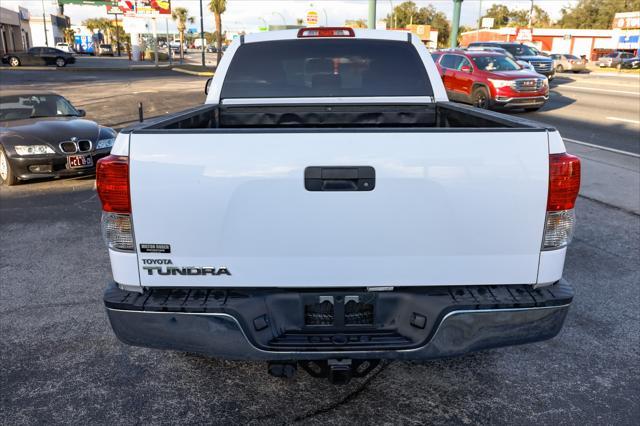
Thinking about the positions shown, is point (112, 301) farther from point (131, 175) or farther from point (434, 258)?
point (434, 258)

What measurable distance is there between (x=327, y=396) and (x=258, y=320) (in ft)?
3.17

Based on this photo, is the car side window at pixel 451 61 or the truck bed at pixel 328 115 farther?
the car side window at pixel 451 61

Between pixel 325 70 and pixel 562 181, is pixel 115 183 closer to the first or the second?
pixel 562 181

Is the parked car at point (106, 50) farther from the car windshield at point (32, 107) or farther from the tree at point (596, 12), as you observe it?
the car windshield at point (32, 107)

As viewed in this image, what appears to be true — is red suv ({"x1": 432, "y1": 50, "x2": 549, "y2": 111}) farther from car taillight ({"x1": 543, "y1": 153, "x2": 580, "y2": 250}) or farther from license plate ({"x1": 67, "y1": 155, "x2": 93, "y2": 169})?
car taillight ({"x1": 543, "y1": 153, "x2": 580, "y2": 250})

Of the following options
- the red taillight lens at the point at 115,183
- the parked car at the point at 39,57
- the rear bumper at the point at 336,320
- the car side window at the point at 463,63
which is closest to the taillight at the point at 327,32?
the red taillight lens at the point at 115,183

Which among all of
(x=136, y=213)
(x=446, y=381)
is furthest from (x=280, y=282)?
(x=446, y=381)

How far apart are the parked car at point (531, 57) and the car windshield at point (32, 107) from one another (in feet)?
70.4

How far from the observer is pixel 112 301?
8.58ft

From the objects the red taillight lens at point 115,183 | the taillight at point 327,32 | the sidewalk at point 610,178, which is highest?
the taillight at point 327,32

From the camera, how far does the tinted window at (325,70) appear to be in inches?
176

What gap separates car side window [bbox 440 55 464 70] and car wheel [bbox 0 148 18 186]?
1456 centimetres

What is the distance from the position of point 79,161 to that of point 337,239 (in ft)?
22.4

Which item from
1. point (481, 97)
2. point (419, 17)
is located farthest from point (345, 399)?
point (419, 17)
